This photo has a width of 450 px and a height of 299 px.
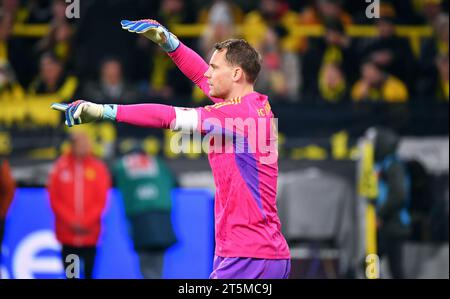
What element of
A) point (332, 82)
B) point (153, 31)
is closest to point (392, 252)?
point (332, 82)

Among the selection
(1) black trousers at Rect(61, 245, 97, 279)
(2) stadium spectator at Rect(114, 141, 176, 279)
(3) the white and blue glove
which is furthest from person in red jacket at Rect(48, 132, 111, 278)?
(3) the white and blue glove

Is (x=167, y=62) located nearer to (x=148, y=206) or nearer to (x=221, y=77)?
(x=148, y=206)

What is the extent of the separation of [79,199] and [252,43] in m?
3.27

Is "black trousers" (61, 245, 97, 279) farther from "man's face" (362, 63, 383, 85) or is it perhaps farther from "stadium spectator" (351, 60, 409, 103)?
"man's face" (362, 63, 383, 85)

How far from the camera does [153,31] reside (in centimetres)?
607

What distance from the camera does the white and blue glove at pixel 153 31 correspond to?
231 inches

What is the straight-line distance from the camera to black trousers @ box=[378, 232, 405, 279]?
1055 cm

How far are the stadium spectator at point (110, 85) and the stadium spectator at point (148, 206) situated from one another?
971 millimetres

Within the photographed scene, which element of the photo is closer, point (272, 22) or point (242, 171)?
point (242, 171)

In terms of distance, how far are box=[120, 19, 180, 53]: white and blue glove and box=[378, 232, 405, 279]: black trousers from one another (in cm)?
485

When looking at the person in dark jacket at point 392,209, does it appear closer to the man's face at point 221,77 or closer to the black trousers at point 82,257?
the black trousers at point 82,257

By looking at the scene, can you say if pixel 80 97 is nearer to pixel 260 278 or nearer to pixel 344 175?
pixel 344 175

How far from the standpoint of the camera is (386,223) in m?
10.6

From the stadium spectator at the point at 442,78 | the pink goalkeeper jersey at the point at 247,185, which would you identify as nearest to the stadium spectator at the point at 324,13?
the stadium spectator at the point at 442,78
